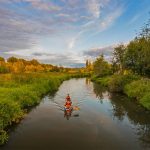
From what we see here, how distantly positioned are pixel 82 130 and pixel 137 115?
928 centimetres

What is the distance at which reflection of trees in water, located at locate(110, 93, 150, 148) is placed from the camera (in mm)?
20691

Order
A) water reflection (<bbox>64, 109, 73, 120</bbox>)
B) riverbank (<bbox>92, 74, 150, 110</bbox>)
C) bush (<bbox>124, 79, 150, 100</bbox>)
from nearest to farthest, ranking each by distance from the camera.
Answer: water reflection (<bbox>64, 109, 73, 120</bbox>)
riverbank (<bbox>92, 74, 150, 110</bbox>)
bush (<bbox>124, 79, 150, 100</bbox>)

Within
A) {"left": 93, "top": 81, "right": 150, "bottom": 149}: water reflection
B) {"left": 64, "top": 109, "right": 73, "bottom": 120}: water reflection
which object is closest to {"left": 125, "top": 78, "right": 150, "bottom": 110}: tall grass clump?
{"left": 93, "top": 81, "right": 150, "bottom": 149}: water reflection

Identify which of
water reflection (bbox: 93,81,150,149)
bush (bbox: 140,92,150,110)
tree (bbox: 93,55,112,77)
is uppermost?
tree (bbox: 93,55,112,77)

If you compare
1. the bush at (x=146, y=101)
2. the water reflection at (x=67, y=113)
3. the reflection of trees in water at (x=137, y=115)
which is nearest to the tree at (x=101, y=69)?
the reflection of trees in water at (x=137, y=115)

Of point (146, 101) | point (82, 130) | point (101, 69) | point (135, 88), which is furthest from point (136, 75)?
point (101, 69)

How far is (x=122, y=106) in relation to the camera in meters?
34.7

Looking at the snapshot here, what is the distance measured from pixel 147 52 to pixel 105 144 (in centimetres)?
2497

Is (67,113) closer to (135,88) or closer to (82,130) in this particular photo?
(82,130)

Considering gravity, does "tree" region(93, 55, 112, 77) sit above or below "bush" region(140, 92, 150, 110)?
above

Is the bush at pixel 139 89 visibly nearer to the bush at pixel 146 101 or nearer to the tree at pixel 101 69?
the bush at pixel 146 101

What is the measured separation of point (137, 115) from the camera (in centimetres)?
2853

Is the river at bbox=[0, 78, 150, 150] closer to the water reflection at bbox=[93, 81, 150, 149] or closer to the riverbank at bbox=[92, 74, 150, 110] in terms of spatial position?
the water reflection at bbox=[93, 81, 150, 149]

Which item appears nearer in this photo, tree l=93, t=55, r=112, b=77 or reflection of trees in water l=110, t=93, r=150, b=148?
reflection of trees in water l=110, t=93, r=150, b=148
